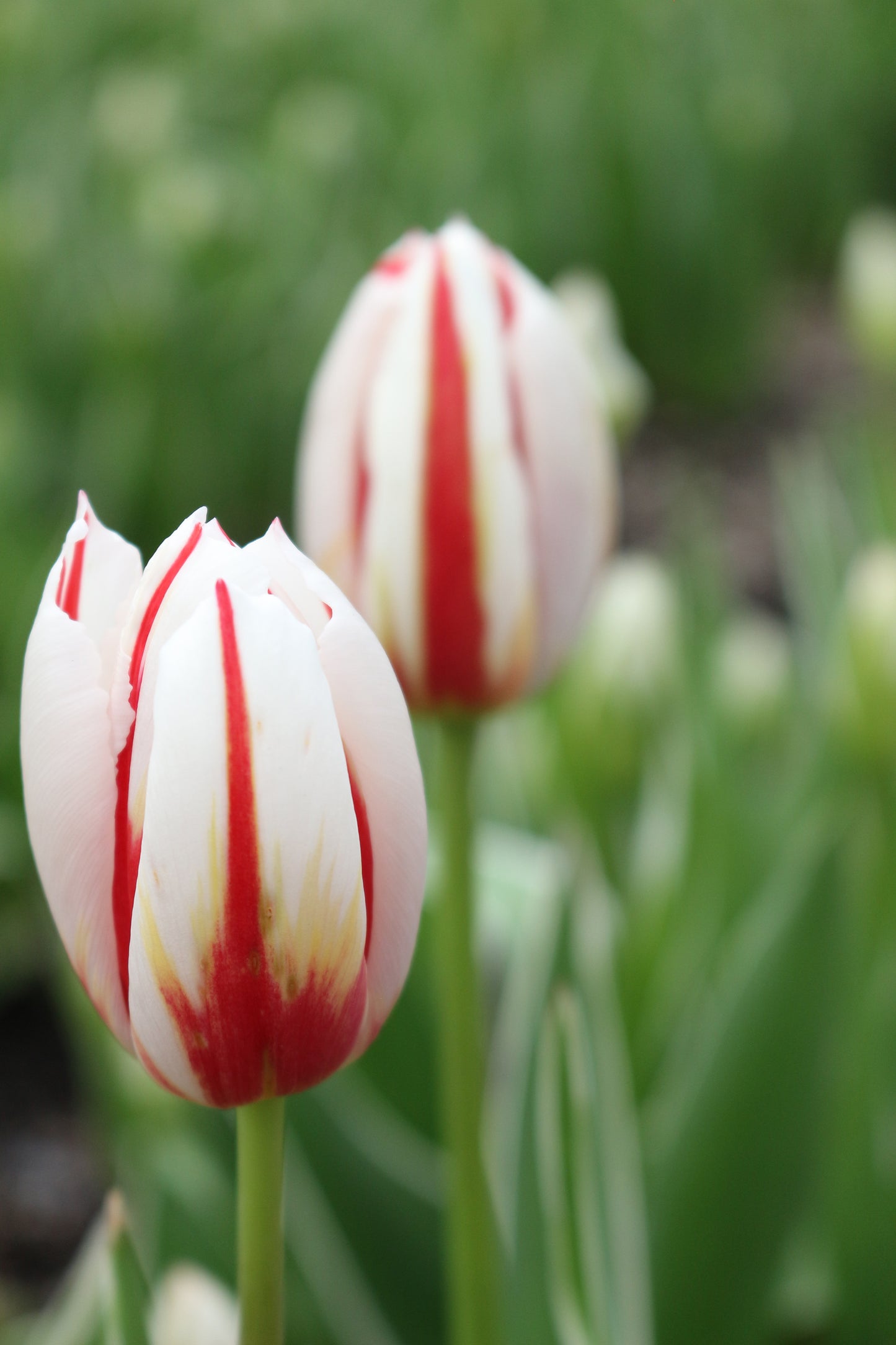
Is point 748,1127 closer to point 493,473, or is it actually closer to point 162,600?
point 493,473

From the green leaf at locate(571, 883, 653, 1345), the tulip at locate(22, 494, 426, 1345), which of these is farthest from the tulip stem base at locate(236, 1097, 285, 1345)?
the green leaf at locate(571, 883, 653, 1345)

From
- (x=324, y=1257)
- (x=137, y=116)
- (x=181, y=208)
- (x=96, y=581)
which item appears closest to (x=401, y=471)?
(x=96, y=581)

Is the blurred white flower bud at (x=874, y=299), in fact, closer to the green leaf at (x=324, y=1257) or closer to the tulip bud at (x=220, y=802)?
the green leaf at (x=324, y=1257)

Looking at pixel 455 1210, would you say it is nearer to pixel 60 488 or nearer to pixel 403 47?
pixel 60 488

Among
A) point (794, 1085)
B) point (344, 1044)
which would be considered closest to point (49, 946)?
point (794, 1085)

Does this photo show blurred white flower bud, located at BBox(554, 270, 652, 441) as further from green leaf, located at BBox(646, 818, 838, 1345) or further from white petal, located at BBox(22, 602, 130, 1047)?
white petal, located at BBox(22, 602, 130, 1047)
